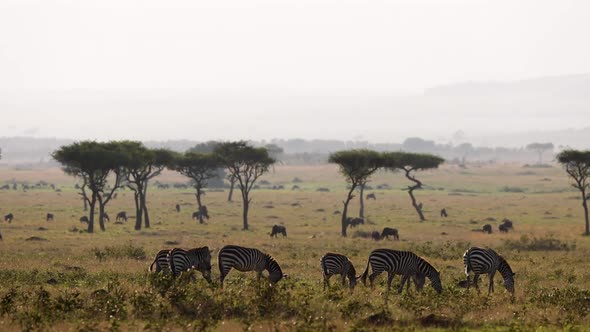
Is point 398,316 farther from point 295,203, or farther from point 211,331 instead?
point 295,203

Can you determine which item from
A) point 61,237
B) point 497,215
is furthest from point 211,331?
point 497,215

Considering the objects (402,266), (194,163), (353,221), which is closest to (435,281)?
(402,266)

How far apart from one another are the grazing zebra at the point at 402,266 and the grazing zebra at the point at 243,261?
3.43 metres

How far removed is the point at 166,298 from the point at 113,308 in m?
1.71

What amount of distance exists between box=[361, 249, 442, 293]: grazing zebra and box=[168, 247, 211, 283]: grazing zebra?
5720 mm

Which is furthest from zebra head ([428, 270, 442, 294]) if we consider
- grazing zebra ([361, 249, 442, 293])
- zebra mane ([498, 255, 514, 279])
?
zebra mane ([498, 255, 514, 279])

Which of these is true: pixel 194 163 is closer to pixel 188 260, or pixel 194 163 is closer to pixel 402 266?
pixel 188 260

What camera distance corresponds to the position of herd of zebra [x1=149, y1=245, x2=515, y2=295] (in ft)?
87.2

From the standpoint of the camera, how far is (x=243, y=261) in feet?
87.4

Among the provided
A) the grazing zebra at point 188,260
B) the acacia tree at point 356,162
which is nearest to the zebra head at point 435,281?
the grazing zebra at point 188,260

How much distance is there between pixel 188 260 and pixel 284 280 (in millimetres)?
4746

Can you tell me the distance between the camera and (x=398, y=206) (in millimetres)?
97438

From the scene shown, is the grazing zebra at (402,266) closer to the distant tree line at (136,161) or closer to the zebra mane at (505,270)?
the zebra mane at (505,270)

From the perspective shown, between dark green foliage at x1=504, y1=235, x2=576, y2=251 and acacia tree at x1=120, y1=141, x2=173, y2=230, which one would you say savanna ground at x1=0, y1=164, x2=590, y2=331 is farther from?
acacia tree at x1=120, y1=141, x2=173, y2=230
